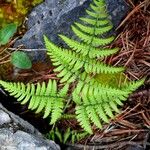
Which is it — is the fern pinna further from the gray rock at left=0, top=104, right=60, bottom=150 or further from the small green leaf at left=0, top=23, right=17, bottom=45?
the small green leaf at left=0, top=23, right=17, bottom=45

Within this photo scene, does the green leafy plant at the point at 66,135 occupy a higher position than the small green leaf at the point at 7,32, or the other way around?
the small green leaf at the point at 7,32

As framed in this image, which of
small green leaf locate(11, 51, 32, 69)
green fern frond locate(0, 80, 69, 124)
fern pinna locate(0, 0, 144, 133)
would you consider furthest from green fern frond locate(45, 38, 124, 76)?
small green leaf locate(11, 51, 32, 69)

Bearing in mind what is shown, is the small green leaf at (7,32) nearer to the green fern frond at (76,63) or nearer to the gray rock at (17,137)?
the green fern frond at (76,63)

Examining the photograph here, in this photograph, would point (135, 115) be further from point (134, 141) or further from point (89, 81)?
point (89, 81)

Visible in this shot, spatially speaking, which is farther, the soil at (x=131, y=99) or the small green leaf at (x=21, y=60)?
the small green leaf at (x=21, y=60)

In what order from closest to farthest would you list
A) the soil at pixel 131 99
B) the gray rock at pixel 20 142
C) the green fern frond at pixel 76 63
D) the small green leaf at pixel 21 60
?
the gray rock at pixel 20 142 → the green fern frond at pixel 76 63 → the soil at pixel 131 99 → the small green leaf at pixel 21 60

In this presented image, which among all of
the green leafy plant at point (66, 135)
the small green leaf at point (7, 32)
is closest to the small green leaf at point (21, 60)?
the small green leaf at point (7, 32)

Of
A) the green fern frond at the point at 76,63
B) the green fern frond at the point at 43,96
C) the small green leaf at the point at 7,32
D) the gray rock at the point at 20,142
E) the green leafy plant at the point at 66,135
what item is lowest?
the green leafy plant at the point at 66,135

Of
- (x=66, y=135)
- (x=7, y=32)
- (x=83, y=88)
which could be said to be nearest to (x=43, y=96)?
(x=83, y=88)

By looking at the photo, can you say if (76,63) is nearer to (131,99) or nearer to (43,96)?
(43,96)
